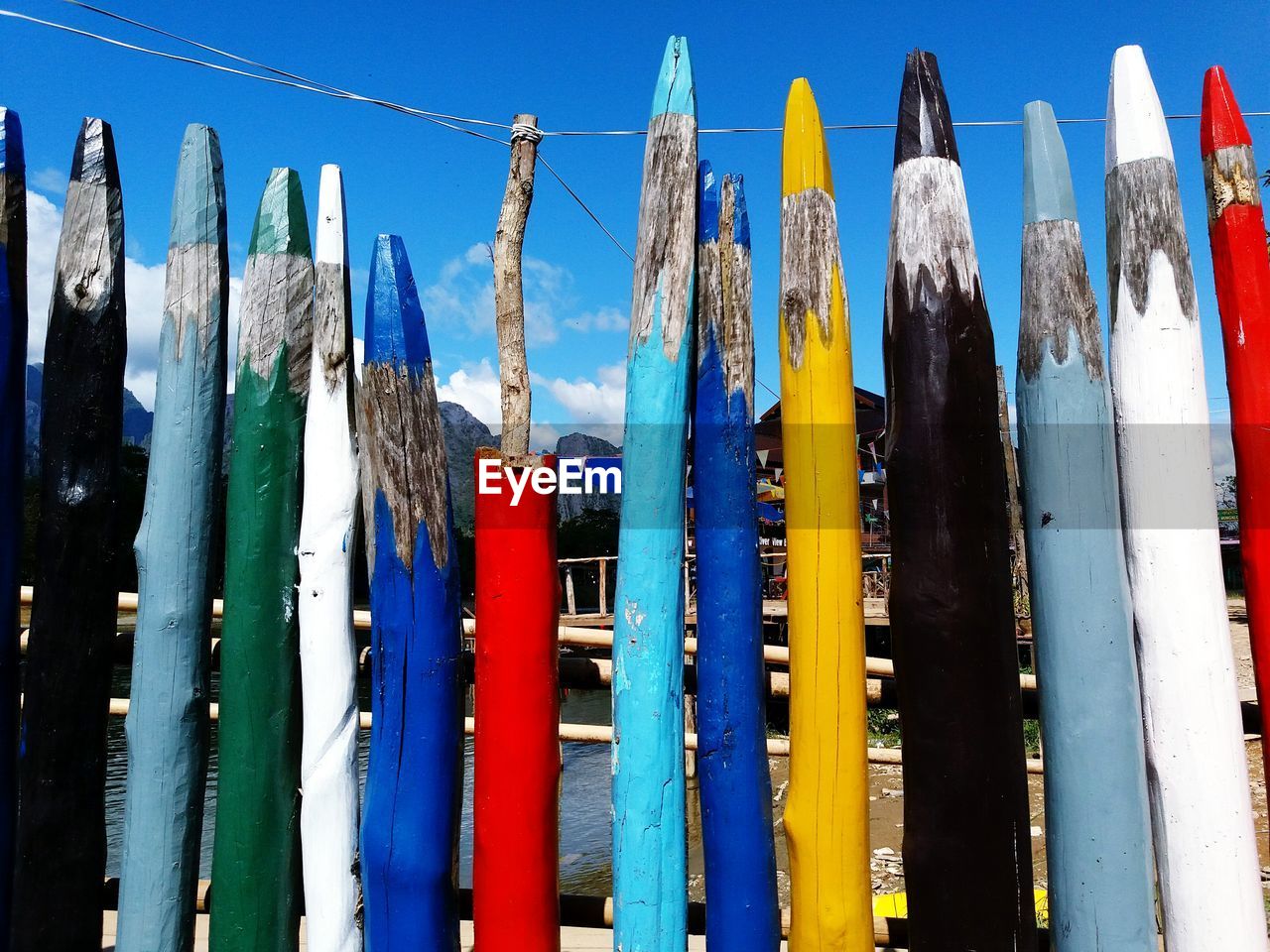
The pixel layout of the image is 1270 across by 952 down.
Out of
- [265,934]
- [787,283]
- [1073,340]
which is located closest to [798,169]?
[787,283]

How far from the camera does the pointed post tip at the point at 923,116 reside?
2232 millimetres

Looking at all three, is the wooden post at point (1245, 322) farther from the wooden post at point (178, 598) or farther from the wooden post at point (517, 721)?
the wooden post at point (178, 598)

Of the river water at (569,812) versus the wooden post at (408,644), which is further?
the river water at (569,812)

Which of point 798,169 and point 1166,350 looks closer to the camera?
point 1166,350

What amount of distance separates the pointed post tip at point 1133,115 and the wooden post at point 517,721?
1.70 metres

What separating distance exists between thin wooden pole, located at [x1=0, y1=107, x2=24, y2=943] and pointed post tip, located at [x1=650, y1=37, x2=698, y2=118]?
178 centimetres

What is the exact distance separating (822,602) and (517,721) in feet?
2.72

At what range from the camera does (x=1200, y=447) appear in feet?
6.97

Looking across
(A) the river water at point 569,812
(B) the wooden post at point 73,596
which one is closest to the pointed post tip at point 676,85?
(B) the wooden post at point 73,596

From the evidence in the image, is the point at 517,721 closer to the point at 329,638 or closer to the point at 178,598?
the point at 329,638

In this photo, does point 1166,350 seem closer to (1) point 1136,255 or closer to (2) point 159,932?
(1) point 1136,255

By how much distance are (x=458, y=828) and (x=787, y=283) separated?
1.69 meters

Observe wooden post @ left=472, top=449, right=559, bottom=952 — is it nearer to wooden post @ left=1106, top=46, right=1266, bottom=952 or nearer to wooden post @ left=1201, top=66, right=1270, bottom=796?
wooden post @ left=1106, top=46, right=1266, bottom=952

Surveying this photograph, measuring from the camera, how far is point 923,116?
2.26 m
